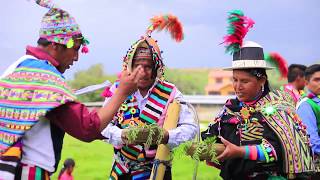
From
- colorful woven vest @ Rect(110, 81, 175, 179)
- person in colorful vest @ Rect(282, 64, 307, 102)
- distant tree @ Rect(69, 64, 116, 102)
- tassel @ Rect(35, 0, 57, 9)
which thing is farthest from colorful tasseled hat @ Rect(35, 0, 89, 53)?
distant tree @ Rect(69, 64, 116, 102)

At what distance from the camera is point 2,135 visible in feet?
9.25

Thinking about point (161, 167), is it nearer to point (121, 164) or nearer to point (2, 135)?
point (121, 164)

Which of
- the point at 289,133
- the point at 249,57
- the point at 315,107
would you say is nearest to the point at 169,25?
the point at 249,57

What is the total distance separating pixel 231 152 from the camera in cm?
329

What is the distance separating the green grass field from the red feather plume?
2.88m

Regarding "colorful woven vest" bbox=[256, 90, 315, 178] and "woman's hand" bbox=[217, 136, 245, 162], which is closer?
"woman's hand" bbox=[217, 136, 245, 162]

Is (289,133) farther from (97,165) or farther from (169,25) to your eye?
(97,165)

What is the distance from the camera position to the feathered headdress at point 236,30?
151 inches

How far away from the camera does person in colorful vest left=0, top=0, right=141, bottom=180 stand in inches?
108

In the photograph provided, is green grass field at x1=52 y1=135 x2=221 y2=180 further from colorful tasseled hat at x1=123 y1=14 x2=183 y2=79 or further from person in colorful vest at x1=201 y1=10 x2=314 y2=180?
person in colorful vest at x1=201 y1=10 x2=314 y2=180

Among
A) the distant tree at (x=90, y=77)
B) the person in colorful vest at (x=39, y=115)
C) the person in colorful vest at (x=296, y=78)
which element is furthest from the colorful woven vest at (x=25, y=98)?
the distant tree at (x=90, y=77)

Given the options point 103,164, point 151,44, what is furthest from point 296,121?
point 103,164

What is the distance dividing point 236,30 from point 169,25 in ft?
2.79

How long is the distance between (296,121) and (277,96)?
25cm
